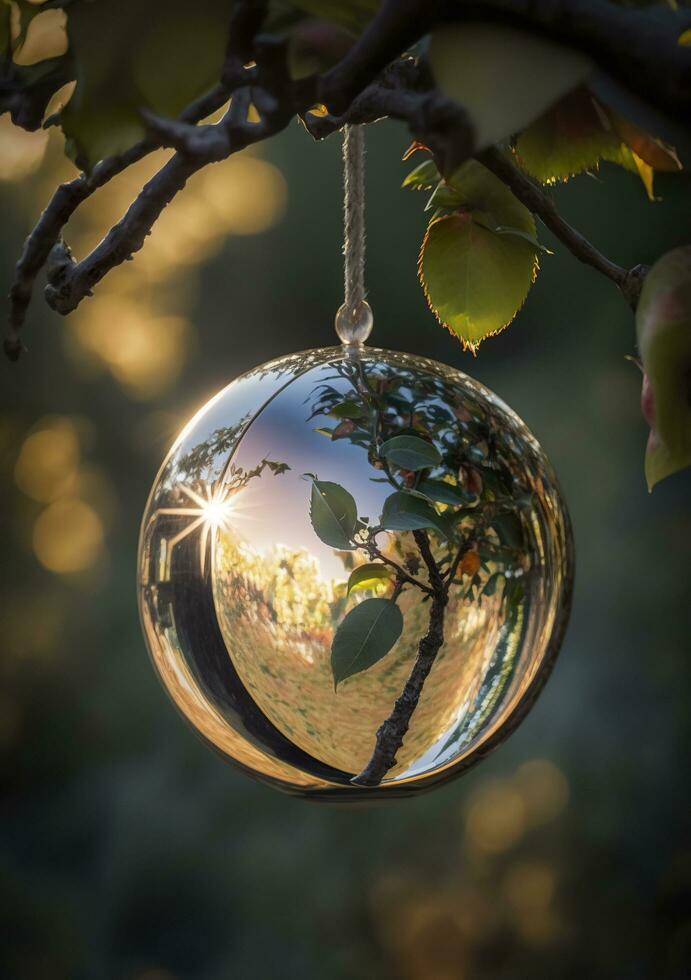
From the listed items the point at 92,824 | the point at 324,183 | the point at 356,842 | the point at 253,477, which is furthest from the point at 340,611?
the point at 324,183

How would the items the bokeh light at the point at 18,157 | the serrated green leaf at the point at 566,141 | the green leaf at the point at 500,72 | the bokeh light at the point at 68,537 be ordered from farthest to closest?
the bokeh light at the point at 68,537 < the bokeh light at the point at 18,157 < the serrated green leaf at the point at 566,141 < the green leaf at the point at 500,72

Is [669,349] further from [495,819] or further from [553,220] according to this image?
[495,819]

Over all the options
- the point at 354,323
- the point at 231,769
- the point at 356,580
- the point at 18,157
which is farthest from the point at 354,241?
the point at 18,157

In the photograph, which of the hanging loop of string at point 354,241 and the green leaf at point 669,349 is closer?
the green leaf at point 669,349

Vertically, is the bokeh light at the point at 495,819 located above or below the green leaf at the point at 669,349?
below

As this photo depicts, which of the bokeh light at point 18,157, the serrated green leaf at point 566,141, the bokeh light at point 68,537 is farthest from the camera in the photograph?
the bokeh light at point 68,537

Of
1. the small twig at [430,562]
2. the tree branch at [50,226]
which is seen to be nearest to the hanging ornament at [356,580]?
the small twig at [430,562]

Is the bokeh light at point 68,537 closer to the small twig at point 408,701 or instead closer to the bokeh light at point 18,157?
the bokeh light at point 18,157

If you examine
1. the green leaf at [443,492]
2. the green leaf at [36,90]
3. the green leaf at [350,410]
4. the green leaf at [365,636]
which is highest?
the green leaf at [36,90]

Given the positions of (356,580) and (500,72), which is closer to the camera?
(500,72)
